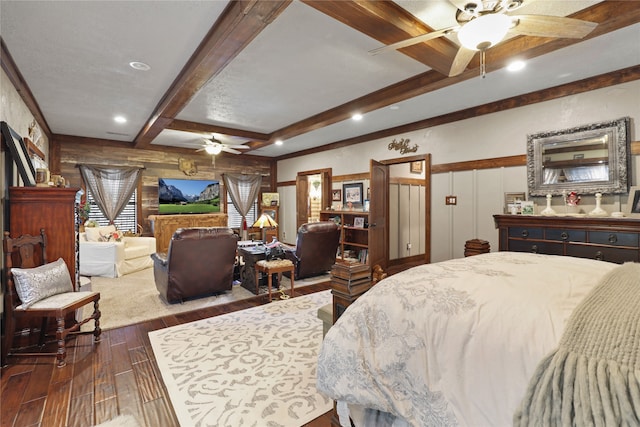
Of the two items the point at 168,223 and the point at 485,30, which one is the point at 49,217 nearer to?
the point at 485,30

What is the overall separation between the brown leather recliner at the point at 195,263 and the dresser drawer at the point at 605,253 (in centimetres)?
378

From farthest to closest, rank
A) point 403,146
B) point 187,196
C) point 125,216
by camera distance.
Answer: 1. point 187,196
2. point 125,216
3. point 403,146

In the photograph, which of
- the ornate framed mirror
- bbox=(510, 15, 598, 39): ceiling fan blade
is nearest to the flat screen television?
the ornate framed mirror

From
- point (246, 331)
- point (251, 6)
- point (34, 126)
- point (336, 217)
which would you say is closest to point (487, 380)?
point (251, 6)

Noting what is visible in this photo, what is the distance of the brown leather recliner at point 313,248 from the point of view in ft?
15.2

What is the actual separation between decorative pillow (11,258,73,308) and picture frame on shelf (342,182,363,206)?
15.6ft

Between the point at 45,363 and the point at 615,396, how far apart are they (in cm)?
347

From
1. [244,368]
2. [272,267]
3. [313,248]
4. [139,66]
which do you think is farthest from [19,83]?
[313,248]

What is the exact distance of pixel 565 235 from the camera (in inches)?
121

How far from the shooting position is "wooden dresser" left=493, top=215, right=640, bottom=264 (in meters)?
2.72

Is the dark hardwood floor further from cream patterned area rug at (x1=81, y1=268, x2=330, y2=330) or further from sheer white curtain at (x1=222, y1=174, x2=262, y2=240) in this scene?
sheer white curtain at (x1=222, y1=174, x2=262, y2=240)

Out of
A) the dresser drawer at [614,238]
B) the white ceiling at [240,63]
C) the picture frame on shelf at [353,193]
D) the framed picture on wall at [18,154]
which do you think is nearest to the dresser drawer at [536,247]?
the dresser drawer at [614,238]

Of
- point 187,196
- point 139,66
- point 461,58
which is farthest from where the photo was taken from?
point 187,196

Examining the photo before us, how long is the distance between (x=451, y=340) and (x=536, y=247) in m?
2.95
